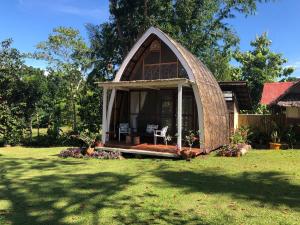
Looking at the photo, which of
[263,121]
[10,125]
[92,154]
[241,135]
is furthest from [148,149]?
[10,125]

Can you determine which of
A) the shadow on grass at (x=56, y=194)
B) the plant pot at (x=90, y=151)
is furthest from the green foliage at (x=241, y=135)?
the shadow on grass at (x=56, y=194)

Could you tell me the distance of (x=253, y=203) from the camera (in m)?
7.61

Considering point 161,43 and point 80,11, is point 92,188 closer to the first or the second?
point 161,43

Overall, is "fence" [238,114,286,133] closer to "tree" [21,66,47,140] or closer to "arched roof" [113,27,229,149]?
"arched roof" [113,27,229,149]

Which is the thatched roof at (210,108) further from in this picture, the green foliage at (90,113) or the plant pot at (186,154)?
the green foliage at (90,113)

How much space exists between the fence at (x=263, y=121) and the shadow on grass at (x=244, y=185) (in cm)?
956

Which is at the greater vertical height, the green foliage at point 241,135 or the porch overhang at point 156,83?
the porch overhang at point 156,83

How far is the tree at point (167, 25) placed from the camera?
82.1 feet

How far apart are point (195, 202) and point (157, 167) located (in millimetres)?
4704

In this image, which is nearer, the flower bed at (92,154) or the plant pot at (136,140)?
the flower bed at (92,154)

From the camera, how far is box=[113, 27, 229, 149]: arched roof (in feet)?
49.3

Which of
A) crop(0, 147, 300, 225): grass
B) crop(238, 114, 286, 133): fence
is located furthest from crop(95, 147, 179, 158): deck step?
crop(238, 114, 286, 133): fence

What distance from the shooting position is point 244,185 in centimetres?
938

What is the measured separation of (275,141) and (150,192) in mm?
11842
